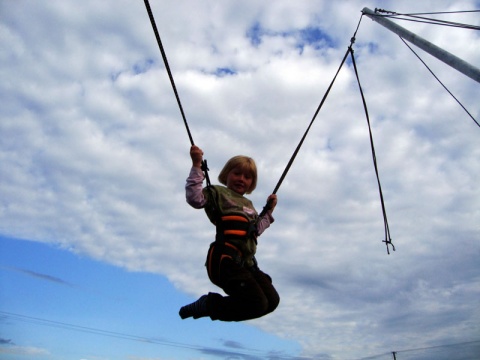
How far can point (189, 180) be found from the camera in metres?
3.42

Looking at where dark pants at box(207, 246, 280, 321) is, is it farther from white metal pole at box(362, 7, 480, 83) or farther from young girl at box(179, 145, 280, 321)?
white metal pole at box(362, 7, 480, 83)

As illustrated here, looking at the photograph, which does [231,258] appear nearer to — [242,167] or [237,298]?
[237,298]

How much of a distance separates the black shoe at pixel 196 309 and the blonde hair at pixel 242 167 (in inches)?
45.9

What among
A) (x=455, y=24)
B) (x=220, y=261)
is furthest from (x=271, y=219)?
(x=455, y=24)

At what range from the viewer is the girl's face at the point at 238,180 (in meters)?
3.92

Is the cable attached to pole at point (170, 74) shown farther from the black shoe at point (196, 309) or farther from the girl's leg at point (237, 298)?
the black shoe at point (196, 309)

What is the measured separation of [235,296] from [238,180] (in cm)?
112

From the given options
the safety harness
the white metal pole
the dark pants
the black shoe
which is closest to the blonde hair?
the safety harness

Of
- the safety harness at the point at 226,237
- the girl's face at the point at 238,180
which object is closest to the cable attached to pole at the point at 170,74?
the safety harness at the point at 226,237

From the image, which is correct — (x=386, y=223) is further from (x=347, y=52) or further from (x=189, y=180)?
(x=189, y=180)

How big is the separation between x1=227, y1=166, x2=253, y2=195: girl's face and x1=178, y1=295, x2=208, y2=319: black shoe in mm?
1065

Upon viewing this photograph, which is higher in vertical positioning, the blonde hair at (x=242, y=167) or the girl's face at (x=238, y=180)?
the blonde hair at (x=242, y=167)

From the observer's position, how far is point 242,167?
3.92 meters

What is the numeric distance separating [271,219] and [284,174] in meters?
0.47
